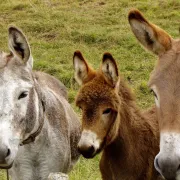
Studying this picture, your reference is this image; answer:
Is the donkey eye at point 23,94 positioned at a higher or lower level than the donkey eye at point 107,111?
higher

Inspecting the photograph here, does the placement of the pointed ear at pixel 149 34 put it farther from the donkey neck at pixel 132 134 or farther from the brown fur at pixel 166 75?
the donkey neck at pixel 132 134

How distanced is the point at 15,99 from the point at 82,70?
861 mm

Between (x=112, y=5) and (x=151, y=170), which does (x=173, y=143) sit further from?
→ (x=112, y=5)

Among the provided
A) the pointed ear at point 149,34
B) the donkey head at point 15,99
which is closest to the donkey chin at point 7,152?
the donkey head at point 15,99

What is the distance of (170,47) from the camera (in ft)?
15.3

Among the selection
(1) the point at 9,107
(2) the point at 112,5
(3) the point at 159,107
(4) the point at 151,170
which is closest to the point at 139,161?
(4) the point at 151,170

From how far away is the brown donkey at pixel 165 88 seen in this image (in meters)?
3.89

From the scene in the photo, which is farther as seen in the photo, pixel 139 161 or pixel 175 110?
pixel 139 161

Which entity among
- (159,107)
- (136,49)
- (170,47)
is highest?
(170,47)

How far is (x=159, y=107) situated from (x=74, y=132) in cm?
222

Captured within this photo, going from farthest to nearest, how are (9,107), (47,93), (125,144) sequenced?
(47,93) → (125,144) → (9,107)

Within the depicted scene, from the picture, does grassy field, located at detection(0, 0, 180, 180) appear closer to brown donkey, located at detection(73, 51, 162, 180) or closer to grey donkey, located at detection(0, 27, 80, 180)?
grey donkey, located at detection(0, 27, 80, 180)

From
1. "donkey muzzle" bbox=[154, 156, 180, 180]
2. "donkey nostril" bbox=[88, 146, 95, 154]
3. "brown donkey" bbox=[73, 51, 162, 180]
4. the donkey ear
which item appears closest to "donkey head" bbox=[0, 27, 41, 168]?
the donkey ear

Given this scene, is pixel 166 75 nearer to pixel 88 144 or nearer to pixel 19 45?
pixel 88 144
